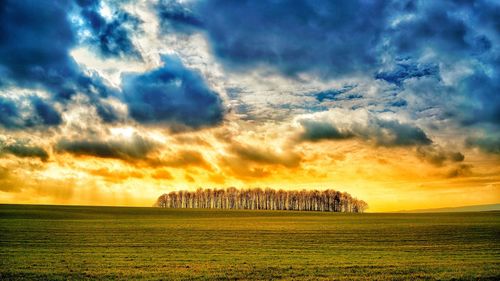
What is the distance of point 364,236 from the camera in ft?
167

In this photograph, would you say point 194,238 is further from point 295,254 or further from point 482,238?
point 482,238

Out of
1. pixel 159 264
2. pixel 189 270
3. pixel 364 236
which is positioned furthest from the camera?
pixel 364 236

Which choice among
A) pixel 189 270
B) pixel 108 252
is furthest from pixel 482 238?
pixel 108 252

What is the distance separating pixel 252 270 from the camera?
25.9m

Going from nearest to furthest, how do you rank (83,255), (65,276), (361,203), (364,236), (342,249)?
(65,276)
(83,255)
(342,249)
(364,236)
(361,203)

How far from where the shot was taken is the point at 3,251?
34344 mm

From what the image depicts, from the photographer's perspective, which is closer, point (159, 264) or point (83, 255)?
point (159, 264)

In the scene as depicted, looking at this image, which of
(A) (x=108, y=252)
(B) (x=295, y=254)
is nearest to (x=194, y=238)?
(A) (x=108, y=252)

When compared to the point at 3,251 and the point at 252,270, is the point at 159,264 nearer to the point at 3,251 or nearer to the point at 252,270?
the point at 252,270

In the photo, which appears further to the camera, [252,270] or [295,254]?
[295,254]

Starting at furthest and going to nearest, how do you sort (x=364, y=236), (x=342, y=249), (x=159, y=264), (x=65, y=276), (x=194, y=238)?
(x=364, y=236), (x=194, y=238), (x=342, y=249), (x=159, y=264), (x=65, y=276)

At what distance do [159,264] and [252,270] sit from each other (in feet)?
23.8

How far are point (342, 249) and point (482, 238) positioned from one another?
75.0 ft

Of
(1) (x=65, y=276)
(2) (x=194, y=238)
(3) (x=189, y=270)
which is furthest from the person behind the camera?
(2) (x=194, y=238)
